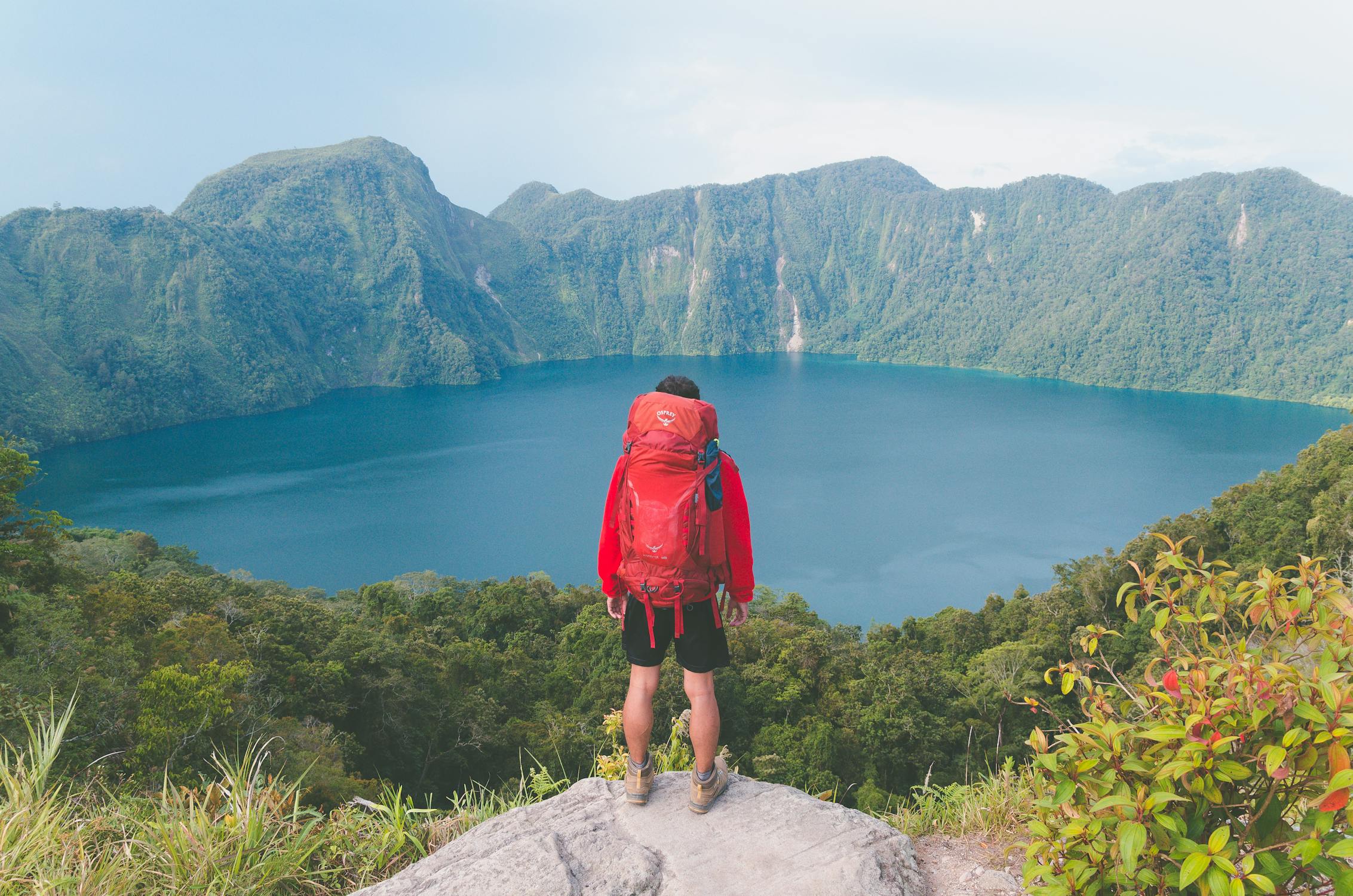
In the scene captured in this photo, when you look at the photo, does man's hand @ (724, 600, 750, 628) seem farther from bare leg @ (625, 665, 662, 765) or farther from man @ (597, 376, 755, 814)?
bare leg @ (625, 665, 662, 765)

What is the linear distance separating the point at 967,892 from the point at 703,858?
97 cm

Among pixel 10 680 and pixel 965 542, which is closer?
pixel 10 680

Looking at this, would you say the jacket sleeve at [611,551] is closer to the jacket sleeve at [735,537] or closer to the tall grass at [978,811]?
the jacket sleeve at [735,537]

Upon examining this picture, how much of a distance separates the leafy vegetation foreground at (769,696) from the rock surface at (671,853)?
1.24 feet

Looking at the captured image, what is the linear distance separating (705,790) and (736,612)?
77 cm

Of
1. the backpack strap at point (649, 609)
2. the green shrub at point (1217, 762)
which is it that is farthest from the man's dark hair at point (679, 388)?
the green shrub at point (1217, 762)

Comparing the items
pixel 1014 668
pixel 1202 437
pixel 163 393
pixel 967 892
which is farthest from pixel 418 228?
pixel 967 892

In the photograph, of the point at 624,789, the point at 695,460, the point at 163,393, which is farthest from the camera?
the point at 163,393

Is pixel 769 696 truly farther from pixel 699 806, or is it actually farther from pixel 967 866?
pixel 967 866

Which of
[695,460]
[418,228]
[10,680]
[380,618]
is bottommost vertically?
[380,618]

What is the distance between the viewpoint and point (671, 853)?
9.61 feet

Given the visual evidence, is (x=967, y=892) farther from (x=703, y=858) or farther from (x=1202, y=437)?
(x=1202, y=437)

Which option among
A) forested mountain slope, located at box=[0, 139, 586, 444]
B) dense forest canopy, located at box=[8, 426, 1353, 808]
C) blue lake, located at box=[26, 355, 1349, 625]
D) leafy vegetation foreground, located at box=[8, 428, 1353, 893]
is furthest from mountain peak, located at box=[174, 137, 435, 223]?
dense forest canopy, located at box=[8, 426, 1353, 808]

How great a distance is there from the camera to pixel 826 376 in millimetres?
140750
